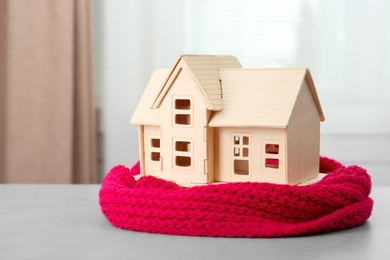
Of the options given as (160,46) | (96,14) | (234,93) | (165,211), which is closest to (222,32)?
(160,46)

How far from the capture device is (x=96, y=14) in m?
2.48

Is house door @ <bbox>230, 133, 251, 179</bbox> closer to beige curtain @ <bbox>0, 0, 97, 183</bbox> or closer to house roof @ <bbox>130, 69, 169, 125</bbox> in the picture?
house roof @ <bbox>130, 69, 169, 125</bbox>

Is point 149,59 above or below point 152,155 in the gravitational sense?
above

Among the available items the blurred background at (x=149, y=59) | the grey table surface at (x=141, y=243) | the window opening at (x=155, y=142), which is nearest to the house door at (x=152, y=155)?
the window opening at (x=155, y=142)

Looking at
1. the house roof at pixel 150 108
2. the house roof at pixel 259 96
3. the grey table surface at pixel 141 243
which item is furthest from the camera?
the house roof at pixel 150 108

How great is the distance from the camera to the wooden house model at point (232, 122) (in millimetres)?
1099

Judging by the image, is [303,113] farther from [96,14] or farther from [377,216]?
[96,14]

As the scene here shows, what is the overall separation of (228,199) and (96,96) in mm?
1577

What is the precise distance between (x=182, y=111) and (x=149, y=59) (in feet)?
4.29

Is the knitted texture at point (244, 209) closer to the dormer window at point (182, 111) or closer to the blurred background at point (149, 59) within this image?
the dormer window at point (182, 111)

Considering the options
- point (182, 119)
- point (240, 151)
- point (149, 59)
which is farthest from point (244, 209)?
point (149, 59)

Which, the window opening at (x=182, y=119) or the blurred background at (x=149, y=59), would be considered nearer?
the window opening at (x=182, y=119)

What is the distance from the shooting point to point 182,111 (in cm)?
115

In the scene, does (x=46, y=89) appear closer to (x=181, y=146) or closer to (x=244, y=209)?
(x=181, y=146)
